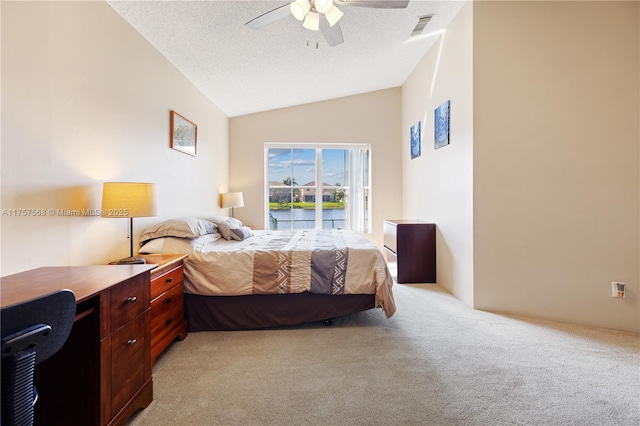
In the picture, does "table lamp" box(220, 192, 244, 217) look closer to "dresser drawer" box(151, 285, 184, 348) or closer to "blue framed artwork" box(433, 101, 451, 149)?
"dresser drawer" box(151, 285, 184, 348)

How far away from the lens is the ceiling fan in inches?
79.1

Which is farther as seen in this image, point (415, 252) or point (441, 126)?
point (415, 252)

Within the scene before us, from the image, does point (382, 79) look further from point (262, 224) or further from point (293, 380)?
point (293, 380)

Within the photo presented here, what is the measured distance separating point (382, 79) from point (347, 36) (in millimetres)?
1684

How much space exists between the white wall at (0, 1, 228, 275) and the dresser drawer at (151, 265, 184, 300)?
535 mm

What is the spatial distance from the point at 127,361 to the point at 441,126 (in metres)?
3.72

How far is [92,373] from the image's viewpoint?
1187 mm

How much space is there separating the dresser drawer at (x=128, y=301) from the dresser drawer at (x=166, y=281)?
35cm

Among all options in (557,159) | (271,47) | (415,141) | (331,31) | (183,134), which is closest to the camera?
(331,31)

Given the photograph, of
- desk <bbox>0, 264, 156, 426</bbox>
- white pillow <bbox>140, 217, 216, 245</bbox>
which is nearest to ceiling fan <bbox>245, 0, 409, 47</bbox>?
white pillow <bbox>140, 217, 216, 245</bbox>

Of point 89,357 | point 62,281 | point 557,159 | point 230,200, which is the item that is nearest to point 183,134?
point 230,200

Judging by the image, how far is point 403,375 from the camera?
1775 mm

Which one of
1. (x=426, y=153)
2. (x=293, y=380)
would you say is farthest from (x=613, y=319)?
(x=293, y=380)

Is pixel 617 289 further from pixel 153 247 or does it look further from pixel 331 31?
pixel 153 247
